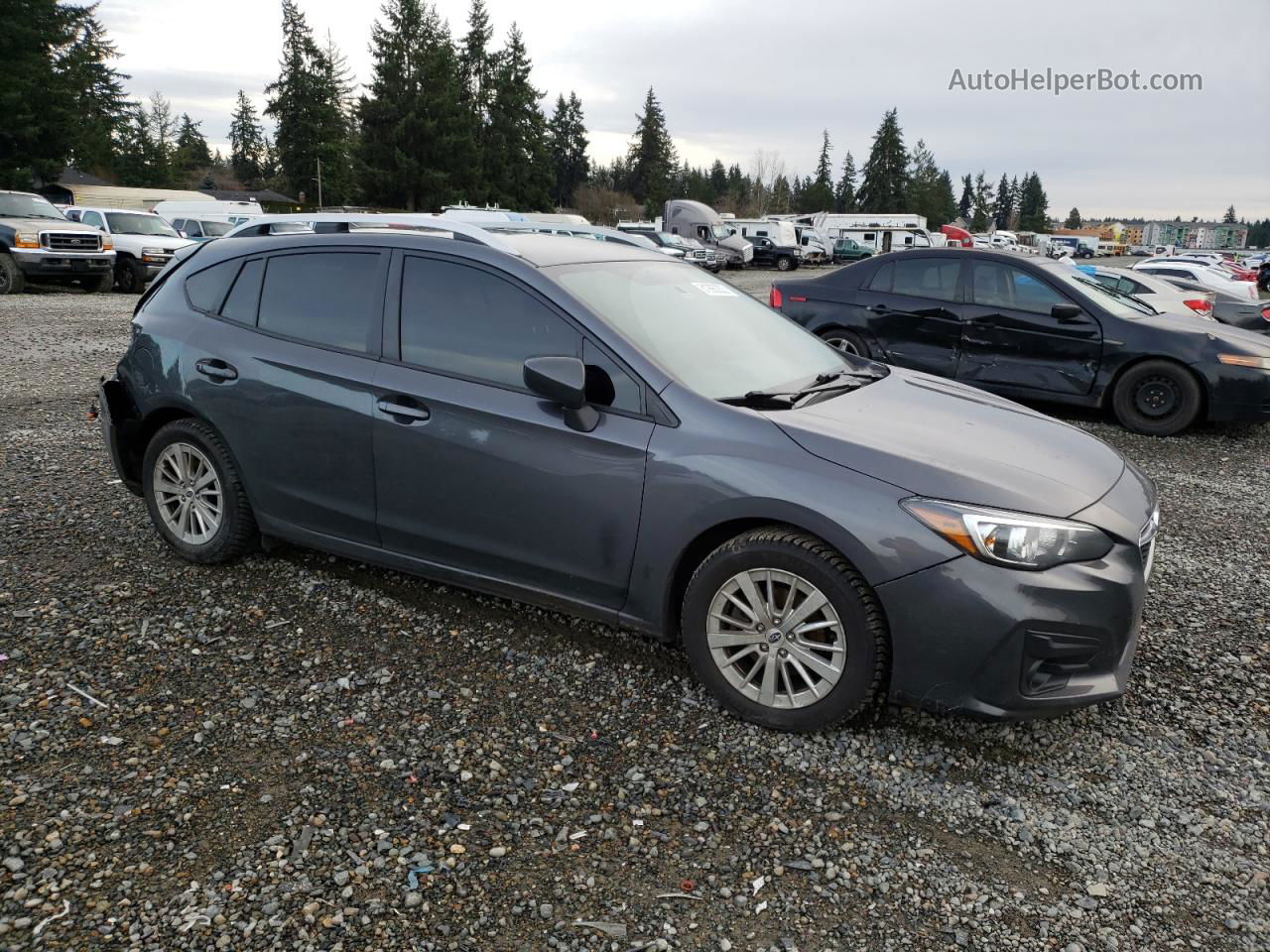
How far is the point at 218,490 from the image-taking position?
173 inches

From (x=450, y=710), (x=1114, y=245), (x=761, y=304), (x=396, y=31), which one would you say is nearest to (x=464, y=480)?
(x=450, y=710)

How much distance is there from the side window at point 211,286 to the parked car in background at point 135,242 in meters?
16.8

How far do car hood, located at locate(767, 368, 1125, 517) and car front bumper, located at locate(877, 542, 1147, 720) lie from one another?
0.79 ft

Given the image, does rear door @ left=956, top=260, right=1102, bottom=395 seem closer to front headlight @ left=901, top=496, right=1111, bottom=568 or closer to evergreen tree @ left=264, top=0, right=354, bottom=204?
front headlight @ left=901, top=496, right=1111, bottom=568

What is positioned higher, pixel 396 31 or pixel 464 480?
pixel 396 31

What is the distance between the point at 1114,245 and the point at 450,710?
13284cm

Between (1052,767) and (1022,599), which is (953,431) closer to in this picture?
(1022,599)

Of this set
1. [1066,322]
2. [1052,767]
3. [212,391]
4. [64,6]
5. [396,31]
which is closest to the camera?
[1052,767]

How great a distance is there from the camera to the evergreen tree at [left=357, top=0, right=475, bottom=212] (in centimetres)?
5991

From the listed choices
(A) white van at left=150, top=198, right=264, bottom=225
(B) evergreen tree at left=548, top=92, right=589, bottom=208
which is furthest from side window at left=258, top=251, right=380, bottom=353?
(B) evergreen tree at left=548, top=92, right=589, bottom=208

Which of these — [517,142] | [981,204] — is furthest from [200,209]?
[981,204]

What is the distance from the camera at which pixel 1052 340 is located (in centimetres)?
841

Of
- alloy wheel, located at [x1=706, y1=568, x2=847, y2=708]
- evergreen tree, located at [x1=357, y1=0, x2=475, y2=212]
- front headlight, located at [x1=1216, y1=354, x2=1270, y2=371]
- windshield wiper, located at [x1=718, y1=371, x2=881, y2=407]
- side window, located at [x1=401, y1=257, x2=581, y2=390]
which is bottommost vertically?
alloy wheel, located at [x1=706, y1=568, x2=847, y2=708]

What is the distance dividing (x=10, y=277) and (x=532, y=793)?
1873cm
